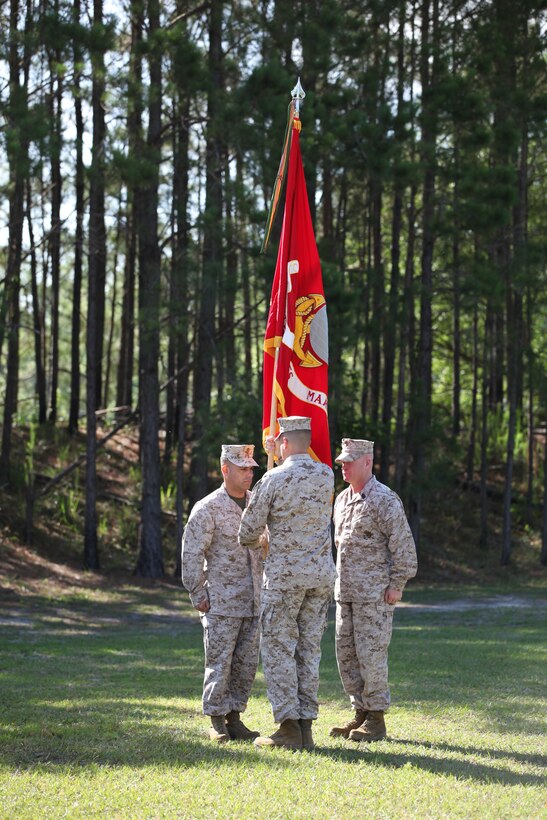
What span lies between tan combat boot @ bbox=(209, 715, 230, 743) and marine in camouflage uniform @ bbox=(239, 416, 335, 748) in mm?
252

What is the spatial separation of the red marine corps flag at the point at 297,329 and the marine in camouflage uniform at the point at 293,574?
1.38 meters

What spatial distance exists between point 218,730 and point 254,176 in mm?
13511

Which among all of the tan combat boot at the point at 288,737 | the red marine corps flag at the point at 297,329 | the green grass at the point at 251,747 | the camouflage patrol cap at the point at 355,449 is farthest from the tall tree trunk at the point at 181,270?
the tan combat boot at the point at 288,737

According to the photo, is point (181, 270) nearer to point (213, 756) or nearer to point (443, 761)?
point (213, 756)

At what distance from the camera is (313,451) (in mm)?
7891

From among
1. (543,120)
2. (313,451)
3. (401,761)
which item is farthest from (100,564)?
(401,761)

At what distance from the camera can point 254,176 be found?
1889 cm

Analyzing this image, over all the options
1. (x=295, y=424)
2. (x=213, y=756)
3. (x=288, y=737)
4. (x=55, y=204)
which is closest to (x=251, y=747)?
(x=288, y=737)

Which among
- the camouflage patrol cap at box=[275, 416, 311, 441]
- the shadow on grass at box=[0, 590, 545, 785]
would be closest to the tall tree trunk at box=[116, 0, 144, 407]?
the shadow on grass at box=[0, 590, 545, 785]

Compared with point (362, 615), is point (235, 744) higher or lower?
lower

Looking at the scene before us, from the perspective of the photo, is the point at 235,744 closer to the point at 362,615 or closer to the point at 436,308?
the point at 362,615

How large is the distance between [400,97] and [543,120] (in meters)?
3.23

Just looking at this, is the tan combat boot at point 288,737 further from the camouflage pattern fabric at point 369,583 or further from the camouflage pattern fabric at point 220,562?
the camouflage pattern fabric at point 220,562

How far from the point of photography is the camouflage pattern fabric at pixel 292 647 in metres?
6.50
